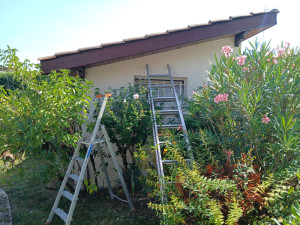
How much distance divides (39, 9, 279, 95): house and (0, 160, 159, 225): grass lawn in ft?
6.85

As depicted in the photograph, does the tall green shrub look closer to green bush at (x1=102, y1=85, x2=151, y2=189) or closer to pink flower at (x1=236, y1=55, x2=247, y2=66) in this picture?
pink flower at (x1=236, y1=55, x2=247, y2=66)

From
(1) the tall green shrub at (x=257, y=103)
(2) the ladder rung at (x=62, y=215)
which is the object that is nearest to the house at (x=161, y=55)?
(1) the tall green shrub at (x=257, y=103)

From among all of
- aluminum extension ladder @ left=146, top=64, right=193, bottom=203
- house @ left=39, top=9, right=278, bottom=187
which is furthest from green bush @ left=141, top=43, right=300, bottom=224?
house @ left=39, top=9, right=278, bottom=187

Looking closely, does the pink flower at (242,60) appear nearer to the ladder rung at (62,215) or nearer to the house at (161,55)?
the house at (161,55)

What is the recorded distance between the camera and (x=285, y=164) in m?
2.15

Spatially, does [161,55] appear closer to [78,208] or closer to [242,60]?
[242,60]

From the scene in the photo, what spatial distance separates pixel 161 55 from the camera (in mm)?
4910

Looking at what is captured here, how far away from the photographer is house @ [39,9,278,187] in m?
3.98

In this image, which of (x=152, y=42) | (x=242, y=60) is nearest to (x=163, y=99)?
(x=152, y=42)

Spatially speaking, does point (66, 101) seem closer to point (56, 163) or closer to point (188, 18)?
point (56, 163)

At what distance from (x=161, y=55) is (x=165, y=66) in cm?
28

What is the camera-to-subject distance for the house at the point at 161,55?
3.98m

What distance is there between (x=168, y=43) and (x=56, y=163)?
3.13 m

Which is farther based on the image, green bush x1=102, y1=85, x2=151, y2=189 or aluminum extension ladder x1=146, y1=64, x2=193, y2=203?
green bush x1=102, y1=85, x2=151, y2=189
